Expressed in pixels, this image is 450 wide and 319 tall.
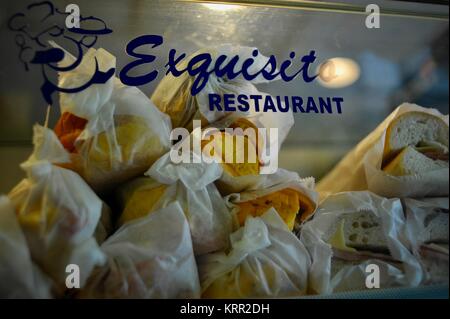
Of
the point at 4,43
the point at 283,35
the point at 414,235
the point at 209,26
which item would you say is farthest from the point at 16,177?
the point at 414,235

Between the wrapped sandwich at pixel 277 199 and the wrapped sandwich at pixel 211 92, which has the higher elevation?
the wrapped sandwich at pixel 211 92

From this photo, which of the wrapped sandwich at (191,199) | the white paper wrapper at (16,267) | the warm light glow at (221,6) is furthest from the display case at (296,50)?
→ the wrapped sandwich at (191,199)

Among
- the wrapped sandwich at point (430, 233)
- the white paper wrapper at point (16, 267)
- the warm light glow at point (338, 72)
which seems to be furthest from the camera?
the warm light glow at point (338, 72)

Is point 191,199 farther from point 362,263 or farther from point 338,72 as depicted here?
point 338,72

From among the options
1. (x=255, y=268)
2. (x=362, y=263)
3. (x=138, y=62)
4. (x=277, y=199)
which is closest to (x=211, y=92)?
(x=138, y=62)

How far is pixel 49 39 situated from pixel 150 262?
50cm

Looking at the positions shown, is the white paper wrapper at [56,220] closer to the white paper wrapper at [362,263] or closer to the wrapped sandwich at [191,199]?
the wrapped sandwich at [191,199]

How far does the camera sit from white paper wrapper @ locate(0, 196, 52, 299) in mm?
668

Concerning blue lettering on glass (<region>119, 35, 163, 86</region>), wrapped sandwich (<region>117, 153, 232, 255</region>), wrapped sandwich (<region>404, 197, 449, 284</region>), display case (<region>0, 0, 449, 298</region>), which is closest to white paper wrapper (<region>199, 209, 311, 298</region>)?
wrapped sandwich (<region>117, 153, 232, 255</region>)

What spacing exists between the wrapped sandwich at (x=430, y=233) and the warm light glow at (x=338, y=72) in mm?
348

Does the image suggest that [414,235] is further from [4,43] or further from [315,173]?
[4,43]

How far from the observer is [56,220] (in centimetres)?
69

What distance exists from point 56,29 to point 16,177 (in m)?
0.32

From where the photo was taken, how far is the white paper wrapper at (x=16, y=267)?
668 mm
